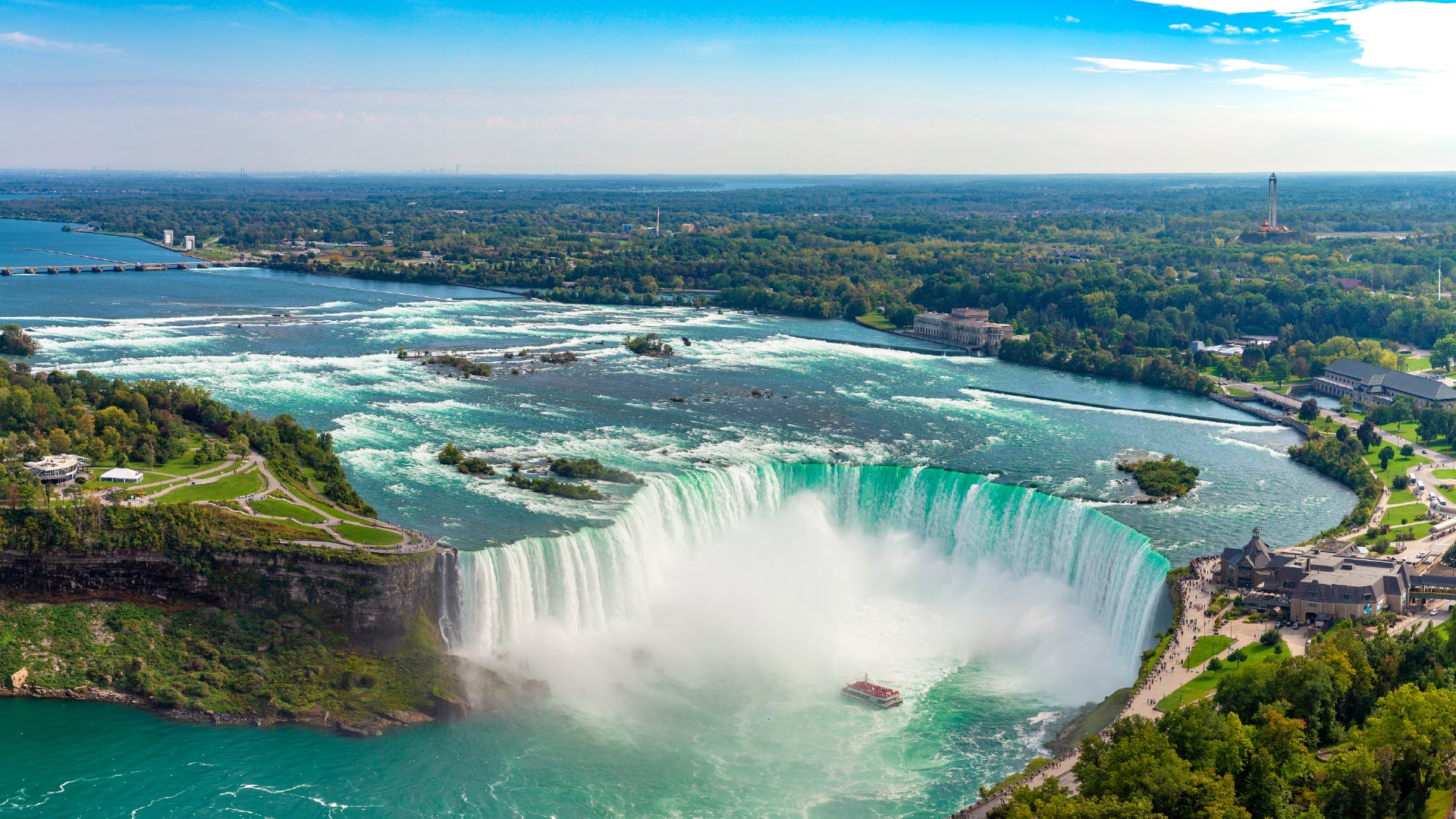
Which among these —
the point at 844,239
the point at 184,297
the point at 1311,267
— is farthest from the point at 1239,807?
the point at 844,239

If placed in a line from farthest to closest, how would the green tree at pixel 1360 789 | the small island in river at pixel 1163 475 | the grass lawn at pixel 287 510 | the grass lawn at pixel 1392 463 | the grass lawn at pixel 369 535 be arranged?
1. the grass lawn at pixel 1392 463
2. the small island in river at pixel 1163 475
3. the grass lawn at pixel 287 510
4. the grass lawn at pixel 369 535
5. the green tree at pixel 1360 789

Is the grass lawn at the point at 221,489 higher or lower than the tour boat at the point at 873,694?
higher

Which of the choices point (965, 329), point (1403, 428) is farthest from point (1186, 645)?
point (965, 329)

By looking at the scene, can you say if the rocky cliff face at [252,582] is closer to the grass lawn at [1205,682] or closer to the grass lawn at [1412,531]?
the grass lawn at [1205,682]

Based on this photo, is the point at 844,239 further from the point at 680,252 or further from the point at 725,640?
the point at 725,640

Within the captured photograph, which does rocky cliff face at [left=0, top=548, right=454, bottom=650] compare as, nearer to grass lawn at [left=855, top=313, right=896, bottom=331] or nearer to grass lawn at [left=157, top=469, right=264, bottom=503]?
grass lawn at [left=157, top=469, right=264, bottom=503]

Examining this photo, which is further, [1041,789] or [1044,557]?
[1044,557]

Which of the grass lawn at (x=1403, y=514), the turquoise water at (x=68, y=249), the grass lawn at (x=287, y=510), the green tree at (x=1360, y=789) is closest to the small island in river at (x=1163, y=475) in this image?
the grass lawn at (x=1403, y=514)
